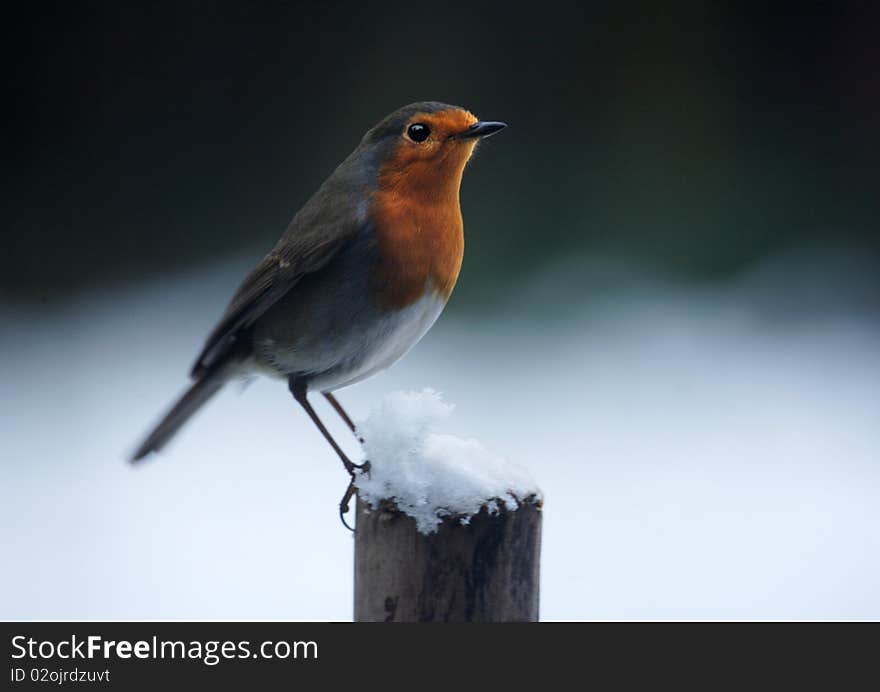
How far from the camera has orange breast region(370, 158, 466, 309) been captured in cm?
279

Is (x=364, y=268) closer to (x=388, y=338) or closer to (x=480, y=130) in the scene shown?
(x=388, y=338)

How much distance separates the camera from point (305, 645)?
225 centimetres

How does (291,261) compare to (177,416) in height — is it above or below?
above

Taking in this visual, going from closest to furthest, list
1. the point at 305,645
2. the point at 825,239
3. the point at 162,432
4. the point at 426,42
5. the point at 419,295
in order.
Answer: the point at 305,645 < the point at 419,295 < the point at 162,432 < the point at 426,42 < the point at 825,239

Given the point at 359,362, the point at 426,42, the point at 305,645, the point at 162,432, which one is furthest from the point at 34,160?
the point at 305,645

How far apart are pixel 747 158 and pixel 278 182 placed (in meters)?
3.18

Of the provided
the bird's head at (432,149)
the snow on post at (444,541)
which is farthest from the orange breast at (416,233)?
the snow on post at (444,541)

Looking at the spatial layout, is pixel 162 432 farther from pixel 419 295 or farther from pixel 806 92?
pixel 806 92

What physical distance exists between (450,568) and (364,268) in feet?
2.84

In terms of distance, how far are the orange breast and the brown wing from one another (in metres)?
0.10

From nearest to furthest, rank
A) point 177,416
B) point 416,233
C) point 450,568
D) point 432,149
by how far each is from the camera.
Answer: point 450,568 < point 416,233 < point 432,149 < point 177,416

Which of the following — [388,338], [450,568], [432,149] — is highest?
[432,149]

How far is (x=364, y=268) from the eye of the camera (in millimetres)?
2838

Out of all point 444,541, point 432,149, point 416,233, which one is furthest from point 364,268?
point 444,541
